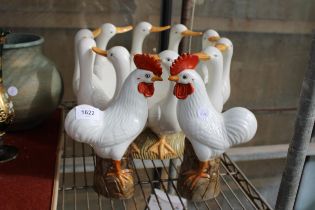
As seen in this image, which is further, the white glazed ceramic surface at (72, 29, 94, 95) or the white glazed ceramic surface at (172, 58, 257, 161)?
the white glazed ceramic surface at (72, 29, 94, 95)

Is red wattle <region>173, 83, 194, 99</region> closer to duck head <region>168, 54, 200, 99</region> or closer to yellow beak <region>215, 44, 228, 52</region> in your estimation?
duck head <region>168, 54, 200, 99</region>

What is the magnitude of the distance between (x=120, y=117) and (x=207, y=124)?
0.47 ft

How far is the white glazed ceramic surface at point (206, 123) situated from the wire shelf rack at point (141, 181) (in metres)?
0.12

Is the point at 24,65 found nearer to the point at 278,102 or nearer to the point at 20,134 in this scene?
the point at 20,134

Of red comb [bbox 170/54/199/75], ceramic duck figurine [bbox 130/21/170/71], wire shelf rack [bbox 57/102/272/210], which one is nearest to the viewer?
red comb [bbox 170/54/199/75]

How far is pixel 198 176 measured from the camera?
65cm

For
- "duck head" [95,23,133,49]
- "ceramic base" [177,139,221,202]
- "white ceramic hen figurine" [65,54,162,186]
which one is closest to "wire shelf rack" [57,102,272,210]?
"ceramic base" [177,139,221,202]

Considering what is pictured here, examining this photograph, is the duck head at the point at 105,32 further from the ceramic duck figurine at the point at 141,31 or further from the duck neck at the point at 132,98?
the duck neck at the point at 132,98

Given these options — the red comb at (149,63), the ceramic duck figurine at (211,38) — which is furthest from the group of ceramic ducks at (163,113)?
the ceramic duck figurine at (211,38)

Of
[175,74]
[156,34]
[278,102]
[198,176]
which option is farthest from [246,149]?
[175,74]

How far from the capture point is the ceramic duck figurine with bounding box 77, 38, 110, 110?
0.69 metres

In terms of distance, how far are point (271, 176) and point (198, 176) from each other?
84cm

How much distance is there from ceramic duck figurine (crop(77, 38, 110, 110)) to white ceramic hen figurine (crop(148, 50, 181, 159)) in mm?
103

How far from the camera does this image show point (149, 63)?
1.91 ft
